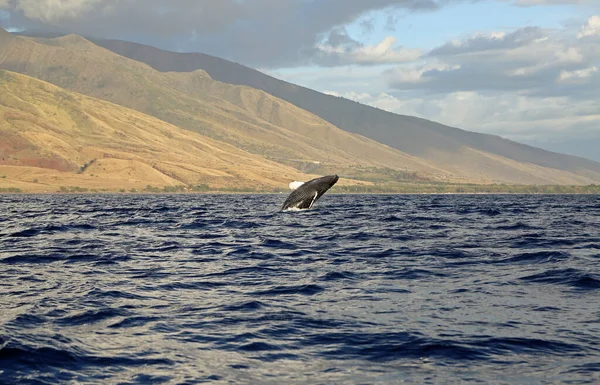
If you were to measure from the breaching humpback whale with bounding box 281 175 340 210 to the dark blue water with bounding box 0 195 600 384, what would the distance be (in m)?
17.6

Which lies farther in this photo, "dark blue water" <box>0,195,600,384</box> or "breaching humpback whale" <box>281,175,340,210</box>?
"breaching humpback whale" <box>281,175,340,210</box>

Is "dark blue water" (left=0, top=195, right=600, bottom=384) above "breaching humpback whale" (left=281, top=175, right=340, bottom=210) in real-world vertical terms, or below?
below

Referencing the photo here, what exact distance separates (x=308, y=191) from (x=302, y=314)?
35760 millimetres

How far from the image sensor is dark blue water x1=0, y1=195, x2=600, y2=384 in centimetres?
1127

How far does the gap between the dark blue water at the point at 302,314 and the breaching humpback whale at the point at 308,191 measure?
17.6m

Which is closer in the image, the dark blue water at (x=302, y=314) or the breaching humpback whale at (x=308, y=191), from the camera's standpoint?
the dark blue water at (x=302, y=314)

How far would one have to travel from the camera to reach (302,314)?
50.1 ft

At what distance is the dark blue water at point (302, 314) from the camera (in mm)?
11273

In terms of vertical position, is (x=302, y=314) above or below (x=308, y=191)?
below

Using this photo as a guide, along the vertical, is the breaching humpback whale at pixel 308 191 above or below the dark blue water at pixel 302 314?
above

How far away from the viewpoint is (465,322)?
14359mm

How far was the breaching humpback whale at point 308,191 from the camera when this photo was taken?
46875 mm

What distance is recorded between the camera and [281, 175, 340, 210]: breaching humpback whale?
46.9m

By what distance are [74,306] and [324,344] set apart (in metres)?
6.58
